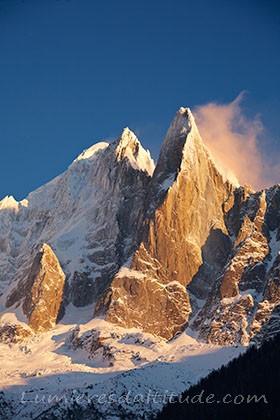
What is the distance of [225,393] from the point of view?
200 meters

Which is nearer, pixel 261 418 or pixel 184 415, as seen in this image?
pixel 261 418

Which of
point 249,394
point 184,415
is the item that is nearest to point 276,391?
point 249,394

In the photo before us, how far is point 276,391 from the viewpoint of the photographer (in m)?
188

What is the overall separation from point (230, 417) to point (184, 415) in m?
13.0

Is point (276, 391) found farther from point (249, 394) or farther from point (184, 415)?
point (184, 415)

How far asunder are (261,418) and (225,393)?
763 inches

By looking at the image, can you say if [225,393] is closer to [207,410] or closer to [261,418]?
[207,410]

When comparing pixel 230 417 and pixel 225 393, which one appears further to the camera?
pixel 225 393

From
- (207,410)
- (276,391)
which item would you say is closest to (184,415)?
(207,410)

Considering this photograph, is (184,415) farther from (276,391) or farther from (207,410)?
(276,391)

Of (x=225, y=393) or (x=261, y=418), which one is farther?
(x=225, y=393)

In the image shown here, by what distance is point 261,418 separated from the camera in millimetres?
181000

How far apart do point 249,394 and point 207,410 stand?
9.11 metres

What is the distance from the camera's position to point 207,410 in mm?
195250
